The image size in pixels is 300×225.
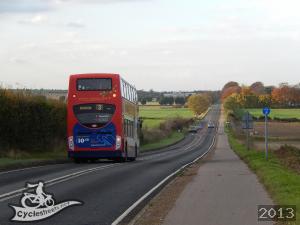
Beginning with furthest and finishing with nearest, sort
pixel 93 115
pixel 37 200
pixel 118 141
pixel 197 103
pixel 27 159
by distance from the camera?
pixel 197 103, pixel 27 159, pixel 118 141, pixel 93 115, pixel 37 200

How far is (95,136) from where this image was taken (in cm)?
3256

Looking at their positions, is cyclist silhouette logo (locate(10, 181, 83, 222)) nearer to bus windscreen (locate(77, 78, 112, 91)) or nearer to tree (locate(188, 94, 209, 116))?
bus windscreen (locate(77, 78, 112, 91))

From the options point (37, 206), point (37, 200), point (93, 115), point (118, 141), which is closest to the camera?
point (37, 206)

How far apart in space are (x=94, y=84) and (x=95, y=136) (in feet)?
8.58

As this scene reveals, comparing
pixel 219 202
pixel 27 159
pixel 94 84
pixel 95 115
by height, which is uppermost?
pixel 94 84

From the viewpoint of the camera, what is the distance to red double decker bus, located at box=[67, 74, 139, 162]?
32.3 m

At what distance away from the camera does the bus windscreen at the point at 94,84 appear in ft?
106

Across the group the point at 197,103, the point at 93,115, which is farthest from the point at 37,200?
the point at 197,103

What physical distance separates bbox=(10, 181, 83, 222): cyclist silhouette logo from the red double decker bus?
1595cm

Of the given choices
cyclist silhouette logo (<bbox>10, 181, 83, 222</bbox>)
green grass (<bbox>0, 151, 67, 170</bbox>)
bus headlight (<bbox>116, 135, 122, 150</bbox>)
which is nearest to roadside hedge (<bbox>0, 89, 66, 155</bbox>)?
green grass (<bbox>0, 151, 67, 170</bbox>)

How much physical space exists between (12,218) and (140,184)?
838 cm

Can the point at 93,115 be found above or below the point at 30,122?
above

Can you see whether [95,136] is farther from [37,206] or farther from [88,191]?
[37,206]

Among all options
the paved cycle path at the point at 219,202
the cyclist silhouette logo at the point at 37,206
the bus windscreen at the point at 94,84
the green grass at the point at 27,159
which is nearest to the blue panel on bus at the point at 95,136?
the bus windscreen at the point at 94,84
